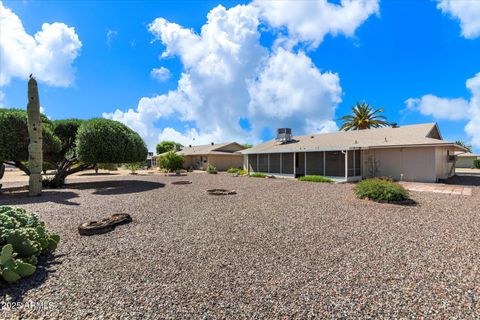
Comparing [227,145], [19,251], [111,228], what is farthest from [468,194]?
[227,145]

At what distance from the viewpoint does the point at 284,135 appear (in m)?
23.9

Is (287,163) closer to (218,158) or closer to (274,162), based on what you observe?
(274,162)

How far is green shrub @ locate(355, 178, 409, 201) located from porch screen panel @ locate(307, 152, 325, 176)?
25.8 ft

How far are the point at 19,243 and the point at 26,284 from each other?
0.75 meters

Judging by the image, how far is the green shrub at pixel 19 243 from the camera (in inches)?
134

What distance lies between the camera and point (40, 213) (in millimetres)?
7828

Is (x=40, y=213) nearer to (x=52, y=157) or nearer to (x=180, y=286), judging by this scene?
(x=180, y=286)

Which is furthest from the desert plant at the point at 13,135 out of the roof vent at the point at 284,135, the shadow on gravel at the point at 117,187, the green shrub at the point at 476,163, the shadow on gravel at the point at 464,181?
the green shrub at the point at 476,163

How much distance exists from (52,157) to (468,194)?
2431 centimetres

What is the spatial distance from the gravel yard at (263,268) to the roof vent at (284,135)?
16.7 m

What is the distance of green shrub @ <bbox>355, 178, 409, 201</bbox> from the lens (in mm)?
9055

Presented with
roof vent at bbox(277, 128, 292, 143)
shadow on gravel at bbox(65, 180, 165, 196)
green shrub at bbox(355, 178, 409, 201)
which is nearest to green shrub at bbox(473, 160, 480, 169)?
roof vent at bbox(277, 128, 292, 143)

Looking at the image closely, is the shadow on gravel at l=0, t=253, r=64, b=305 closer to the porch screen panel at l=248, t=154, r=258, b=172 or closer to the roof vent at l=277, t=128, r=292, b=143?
the porch screen panel at l=248, t=154, r=258, b=172

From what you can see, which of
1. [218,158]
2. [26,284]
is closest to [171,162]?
[218,158]
